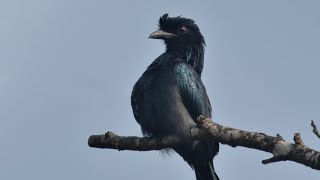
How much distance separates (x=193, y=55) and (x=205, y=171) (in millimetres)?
1847

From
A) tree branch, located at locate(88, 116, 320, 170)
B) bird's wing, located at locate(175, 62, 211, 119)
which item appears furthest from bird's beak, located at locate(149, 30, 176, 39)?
tree branch, located at locate(88, 116, 320, 170)

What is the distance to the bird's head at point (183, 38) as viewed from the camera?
1020 centimetres

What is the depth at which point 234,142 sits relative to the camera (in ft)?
21.4

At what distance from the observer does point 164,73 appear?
9242mm

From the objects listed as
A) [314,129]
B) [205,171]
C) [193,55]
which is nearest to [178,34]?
[193,55]

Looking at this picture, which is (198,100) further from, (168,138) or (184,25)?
(184,25)

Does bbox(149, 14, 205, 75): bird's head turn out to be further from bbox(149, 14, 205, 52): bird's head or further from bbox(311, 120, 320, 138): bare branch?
bbox(311, 120, 320, 138): bare branch

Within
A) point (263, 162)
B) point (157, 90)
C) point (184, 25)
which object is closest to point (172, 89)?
point (157, 90)

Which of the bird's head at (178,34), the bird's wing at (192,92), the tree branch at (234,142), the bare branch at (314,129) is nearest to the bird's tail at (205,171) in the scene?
the bird's wing at (192,92)

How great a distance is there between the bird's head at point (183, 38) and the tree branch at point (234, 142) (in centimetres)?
214

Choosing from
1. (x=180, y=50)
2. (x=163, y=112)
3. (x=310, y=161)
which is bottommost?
(x=310, y=161)

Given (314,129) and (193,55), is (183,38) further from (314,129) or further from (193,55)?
(314,129)

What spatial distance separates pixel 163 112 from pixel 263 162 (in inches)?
122

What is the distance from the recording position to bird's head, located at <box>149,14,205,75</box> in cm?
1020
